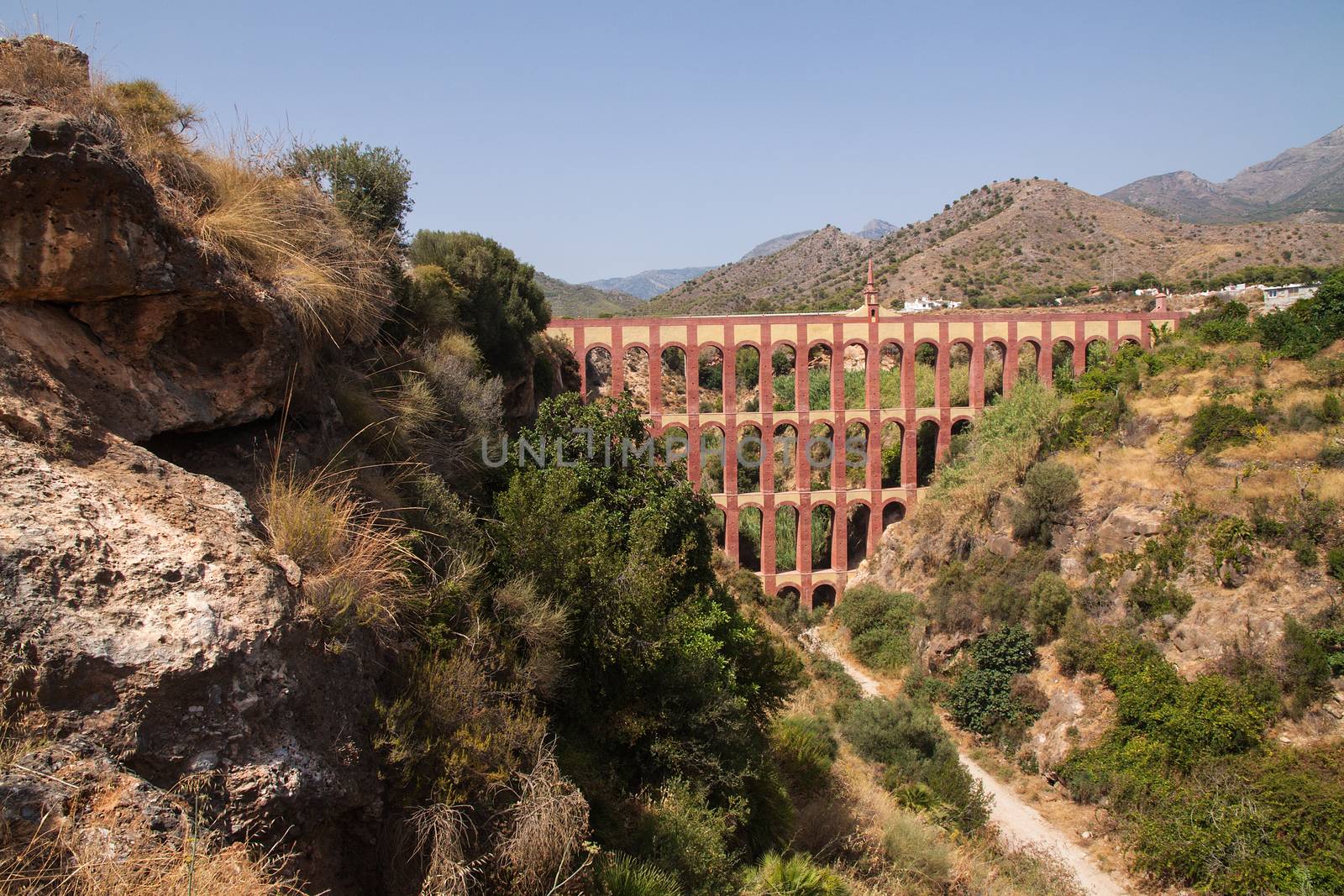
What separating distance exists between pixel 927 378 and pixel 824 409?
27.0 feet

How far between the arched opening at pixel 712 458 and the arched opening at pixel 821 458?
11.1ft

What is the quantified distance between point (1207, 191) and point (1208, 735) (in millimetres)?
170488

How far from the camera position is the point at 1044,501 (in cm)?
2111

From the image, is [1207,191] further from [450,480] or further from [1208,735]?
[450,480]

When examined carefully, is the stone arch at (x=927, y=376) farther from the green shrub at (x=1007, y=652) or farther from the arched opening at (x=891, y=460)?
the green shrub at (x=1007, y=652)

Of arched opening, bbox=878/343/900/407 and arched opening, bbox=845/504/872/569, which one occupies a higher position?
arched opening, bbox=878/343/900/407

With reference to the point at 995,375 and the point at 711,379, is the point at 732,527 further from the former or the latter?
the point at 995,375

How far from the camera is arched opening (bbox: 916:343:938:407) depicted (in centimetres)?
3134

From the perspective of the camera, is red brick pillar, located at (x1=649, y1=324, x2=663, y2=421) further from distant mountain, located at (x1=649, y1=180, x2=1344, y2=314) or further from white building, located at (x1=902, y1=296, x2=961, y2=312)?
distant mountain, located at (x1=649, y1=180, x2=1344, y2=314)

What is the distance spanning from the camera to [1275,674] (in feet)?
48.2

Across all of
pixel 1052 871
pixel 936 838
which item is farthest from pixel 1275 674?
pixel 936 838

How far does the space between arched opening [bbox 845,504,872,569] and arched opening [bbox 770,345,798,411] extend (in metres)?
5.39

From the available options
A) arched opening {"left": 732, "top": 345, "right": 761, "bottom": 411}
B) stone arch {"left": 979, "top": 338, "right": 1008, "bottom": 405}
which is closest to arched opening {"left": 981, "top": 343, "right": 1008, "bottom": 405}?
stone arch {"left": 979, "top": 338, "right": 1008, "bottom": 405}

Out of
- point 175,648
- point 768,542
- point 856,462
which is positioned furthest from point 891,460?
point 175,648
